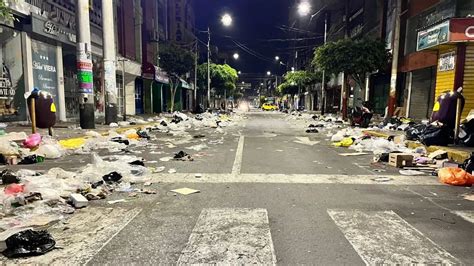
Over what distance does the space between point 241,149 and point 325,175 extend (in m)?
4.14

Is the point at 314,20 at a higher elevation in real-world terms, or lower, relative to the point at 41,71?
higher

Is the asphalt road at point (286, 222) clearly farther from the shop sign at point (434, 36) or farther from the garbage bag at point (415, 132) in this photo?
the shop sign at point (434, 36)

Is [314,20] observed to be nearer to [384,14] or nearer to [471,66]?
[384,14]

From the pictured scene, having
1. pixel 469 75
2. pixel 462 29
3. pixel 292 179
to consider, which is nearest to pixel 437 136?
pixel 292 179

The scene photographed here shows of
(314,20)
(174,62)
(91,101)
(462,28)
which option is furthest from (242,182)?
(314,20)

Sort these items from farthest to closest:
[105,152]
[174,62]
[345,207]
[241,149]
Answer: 1. [174,62]
2. [241,149]
3. [105,152]
4. [345,207]

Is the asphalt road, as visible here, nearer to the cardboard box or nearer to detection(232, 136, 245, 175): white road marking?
detection(232, 136, 245, 175): white road marking

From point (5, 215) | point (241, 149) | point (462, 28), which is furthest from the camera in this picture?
point (462, 28)

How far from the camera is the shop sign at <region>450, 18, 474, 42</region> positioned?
41.5 feet

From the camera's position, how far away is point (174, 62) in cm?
3108

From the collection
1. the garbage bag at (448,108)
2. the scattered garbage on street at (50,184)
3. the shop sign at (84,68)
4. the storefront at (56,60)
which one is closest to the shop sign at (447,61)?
the garbage bag at (448,108)

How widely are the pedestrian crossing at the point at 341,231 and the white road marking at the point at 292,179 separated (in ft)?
5.75

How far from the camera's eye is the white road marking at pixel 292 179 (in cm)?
625

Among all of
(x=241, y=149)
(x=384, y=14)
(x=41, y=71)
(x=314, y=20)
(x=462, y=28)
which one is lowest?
(x=241, y=149)
